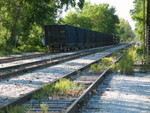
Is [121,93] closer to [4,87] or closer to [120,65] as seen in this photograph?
[4,87]

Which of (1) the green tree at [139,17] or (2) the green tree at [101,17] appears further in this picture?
(2) the green tree at [101,17]

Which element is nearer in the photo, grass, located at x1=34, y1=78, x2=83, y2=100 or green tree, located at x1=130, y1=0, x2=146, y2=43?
grass, located at x1=34, y1=78, x2=83, y2=100

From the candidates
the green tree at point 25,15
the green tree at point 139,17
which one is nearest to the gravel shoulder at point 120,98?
the green tree at point 25,15

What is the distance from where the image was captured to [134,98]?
7.31 meters

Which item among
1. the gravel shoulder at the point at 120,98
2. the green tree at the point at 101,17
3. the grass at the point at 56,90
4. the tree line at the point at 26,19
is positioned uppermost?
the green tree at the point at 101,17

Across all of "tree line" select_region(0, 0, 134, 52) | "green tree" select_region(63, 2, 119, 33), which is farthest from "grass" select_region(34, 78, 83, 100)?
"green tree" select_region(63, 2, 119, 33)

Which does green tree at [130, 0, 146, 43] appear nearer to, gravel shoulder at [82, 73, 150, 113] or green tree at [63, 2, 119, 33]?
green tree at [63, 2, 119, 33]

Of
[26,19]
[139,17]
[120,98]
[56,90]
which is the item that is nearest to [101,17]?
[139,17]

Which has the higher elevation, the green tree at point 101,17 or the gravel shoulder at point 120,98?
the green tree at point 101,17

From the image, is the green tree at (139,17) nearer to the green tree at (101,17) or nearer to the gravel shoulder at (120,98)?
the green tree at (101,17)

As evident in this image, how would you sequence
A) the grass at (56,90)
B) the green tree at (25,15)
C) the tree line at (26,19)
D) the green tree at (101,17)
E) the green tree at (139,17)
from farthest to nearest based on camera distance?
the green tree at (101,17)
the green tree at (139,17)
the green tree at (25,15)
the tree line at (26,19)
the grass at (56,90)

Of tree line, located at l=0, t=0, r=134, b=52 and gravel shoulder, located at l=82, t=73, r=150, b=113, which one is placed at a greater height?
tree line, located at l=0, t=0, r=134, b=52

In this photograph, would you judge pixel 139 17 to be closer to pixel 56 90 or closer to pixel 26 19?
pixel 26 19

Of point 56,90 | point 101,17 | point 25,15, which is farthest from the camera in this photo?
point 101,17
